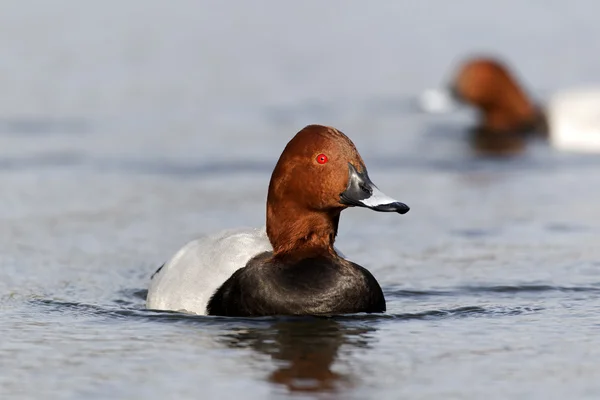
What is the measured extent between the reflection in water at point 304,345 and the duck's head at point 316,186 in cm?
46

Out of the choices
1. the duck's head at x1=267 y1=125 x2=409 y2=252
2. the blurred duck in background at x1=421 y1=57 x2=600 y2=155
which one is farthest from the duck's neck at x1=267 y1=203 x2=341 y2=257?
the blurred duck in background at x1=421 y1=57 x2=600 y2=155

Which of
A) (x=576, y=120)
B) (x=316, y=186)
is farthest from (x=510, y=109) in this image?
(x=316, y=186)

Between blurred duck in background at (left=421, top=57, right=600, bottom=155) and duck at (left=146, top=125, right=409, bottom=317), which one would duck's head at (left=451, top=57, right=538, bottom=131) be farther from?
duck at (left=146, top=125, right=409, bottom=317)

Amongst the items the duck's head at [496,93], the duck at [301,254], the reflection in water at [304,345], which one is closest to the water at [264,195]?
the reflection in water at [304,345]

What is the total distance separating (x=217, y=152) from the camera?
493 inches

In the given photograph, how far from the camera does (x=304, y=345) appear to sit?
19.4 feet

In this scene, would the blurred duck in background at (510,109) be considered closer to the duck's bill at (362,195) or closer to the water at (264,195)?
the water at (264,195)

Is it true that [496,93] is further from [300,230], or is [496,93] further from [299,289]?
[299,289]

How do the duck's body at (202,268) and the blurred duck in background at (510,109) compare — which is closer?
the duck's body at (202,268)

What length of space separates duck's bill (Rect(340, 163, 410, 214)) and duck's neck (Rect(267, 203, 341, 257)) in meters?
0.22

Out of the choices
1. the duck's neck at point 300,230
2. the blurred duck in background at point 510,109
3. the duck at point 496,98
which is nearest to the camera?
the duck's neck at point 300,230

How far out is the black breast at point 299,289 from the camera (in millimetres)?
6207

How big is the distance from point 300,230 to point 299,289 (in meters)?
0.32

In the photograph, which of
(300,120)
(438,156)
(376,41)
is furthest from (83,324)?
(376,41)
